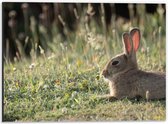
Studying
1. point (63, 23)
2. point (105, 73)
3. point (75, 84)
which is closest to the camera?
point (105, 73)

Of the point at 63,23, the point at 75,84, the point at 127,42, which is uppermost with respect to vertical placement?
the point at 63,23

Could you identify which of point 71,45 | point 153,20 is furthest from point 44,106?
point 153,20

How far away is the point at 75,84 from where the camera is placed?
5.39 metres

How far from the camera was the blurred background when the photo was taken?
238 inches

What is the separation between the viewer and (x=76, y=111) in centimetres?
523

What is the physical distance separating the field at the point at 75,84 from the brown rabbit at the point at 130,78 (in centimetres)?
6

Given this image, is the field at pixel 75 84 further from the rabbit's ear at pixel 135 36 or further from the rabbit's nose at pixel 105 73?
the rabbit's ear at pixel 135 36

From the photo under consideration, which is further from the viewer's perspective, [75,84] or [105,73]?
[75,84]

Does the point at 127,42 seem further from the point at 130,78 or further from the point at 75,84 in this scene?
the point at 75,84

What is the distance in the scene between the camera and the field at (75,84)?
521cm

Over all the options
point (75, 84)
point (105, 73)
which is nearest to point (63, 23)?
point (75, 84)

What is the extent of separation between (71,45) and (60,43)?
9 cm

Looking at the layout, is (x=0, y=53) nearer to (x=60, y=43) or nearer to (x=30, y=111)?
(x=30, y=111)

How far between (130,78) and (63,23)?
91 cm
